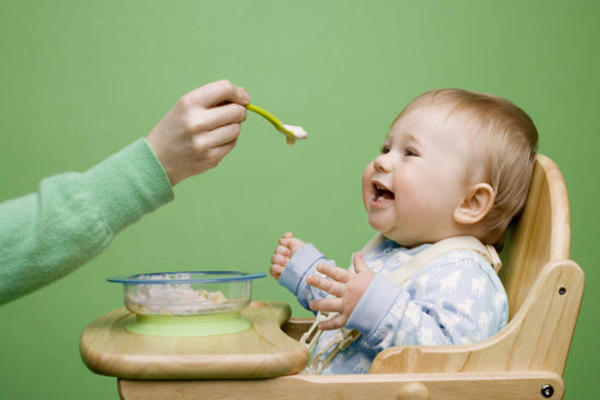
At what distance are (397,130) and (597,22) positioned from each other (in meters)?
0.91

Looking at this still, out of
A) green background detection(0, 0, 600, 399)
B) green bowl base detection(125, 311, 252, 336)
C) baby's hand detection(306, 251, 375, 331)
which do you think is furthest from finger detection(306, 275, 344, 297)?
green background detection(0, 0, 600, 399)

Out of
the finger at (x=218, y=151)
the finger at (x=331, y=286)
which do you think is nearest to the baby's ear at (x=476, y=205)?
the finger at (x=331, y=286)

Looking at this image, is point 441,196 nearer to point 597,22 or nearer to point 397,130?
point 397,130

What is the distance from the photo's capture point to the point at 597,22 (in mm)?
1558

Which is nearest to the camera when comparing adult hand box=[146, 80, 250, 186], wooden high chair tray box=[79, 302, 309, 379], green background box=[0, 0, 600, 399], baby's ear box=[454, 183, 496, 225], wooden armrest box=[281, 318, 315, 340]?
wooden high chair tray box=[79, 302, 309, 379]

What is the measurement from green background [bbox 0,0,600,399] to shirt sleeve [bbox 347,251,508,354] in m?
0.78

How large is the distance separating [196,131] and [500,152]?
1.33 feet

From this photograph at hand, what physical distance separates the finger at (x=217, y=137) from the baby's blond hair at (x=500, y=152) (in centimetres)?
31

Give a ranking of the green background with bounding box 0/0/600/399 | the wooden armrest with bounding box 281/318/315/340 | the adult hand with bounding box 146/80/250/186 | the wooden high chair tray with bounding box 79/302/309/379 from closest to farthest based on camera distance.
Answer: the wooden high chair tray with bounding box 79/302/309/379, the adult hand with bounding box 146/80/250/186, the wooden armrest with bounding box 281/318/315/340, the green background with bounding box 0/0/600/399

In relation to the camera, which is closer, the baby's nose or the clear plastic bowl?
the clear plastic bowl

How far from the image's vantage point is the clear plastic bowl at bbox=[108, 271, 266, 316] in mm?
736

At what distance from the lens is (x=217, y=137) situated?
29.3 inches

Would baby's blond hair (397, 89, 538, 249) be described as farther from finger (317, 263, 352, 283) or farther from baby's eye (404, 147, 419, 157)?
finger (317, 263, 352, 283)

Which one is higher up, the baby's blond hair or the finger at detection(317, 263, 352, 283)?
the baby's blond hair
